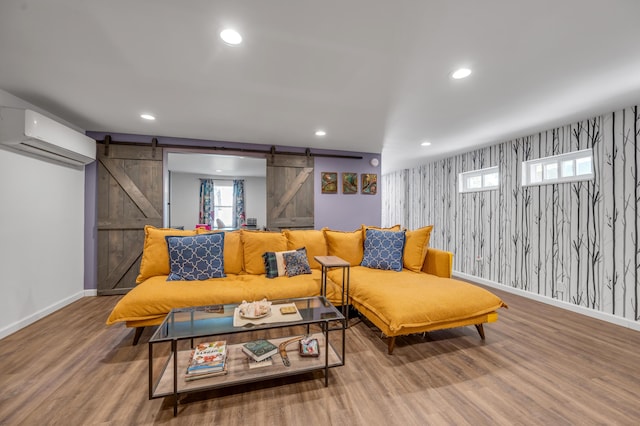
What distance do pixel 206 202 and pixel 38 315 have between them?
6084mm

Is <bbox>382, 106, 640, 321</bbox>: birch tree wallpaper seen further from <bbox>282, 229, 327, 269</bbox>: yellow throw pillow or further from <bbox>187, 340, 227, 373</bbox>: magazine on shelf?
<bbox>187, 340, 227, 373</bbox>: magazine on shelf

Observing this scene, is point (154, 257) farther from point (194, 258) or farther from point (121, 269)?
point (121, 269)

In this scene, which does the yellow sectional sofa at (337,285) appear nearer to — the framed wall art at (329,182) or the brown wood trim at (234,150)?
the framed wall art at (329,182)

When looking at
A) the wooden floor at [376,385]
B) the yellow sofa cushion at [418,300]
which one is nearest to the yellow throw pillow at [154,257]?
the wooden floor at [376,385]

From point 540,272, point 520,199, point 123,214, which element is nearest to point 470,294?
point 540,272

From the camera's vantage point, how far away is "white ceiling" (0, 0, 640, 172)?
1.48 metres

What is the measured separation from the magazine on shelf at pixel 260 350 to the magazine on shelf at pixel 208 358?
15 cm

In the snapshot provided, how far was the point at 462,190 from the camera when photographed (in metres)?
5.00

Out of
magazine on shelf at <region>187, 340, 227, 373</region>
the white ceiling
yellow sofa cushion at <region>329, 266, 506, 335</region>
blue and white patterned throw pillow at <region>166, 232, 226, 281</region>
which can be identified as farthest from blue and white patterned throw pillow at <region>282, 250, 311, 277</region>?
the white ceiling

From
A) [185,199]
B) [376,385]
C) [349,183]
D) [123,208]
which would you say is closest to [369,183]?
[349,183]

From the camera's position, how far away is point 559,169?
346 centimetres

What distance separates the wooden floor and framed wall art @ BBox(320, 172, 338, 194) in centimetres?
271

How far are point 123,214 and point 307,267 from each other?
287 centimetres

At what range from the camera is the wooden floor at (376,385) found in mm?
1490
